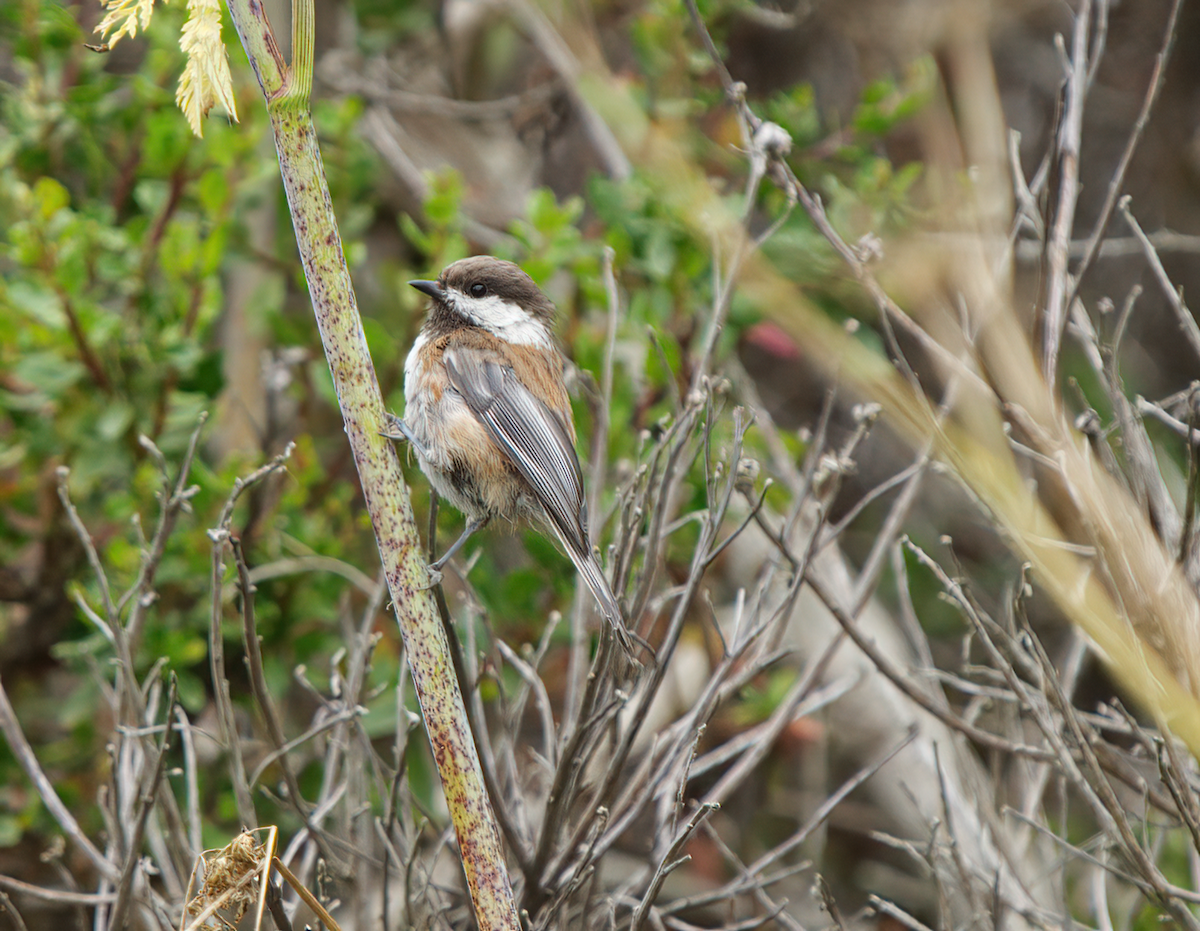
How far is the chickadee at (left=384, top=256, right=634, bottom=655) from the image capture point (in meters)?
2.54

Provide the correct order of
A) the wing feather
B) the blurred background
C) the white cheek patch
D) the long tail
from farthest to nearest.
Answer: the blurred background < the white cheek patch < the wing feather < the long tail

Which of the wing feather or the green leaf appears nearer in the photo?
the wing feather

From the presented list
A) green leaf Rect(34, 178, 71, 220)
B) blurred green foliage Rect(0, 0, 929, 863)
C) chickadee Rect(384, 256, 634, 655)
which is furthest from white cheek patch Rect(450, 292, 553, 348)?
green leaf Rect(34, 178, 71, 220)

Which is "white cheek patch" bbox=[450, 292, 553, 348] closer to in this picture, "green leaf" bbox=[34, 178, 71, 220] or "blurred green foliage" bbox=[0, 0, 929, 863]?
"blurred green foliage" bbox=[0, 0, 929, 863]

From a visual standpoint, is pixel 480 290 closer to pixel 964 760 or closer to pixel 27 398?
pixel 27 398

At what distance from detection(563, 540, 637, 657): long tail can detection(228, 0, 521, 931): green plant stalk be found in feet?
0.96

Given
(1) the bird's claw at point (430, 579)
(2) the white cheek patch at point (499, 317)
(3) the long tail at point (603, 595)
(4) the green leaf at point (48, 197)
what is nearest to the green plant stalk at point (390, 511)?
(1) the bird's claw at point (430, 579)

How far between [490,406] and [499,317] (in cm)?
29

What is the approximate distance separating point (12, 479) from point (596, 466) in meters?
2.08

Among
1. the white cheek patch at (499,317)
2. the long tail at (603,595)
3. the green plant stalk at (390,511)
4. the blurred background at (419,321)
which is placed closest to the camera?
the green plant stalk at (390,511)

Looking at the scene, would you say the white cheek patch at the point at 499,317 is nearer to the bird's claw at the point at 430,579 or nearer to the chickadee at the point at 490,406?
the chickadee at the point at 490,406

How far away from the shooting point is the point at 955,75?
488 centimetres

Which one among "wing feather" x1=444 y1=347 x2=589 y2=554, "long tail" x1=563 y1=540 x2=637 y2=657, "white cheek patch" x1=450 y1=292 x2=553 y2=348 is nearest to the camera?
"long tail" x1=563 y1=540 x2=637 y2=657

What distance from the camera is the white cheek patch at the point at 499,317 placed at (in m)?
2.79
